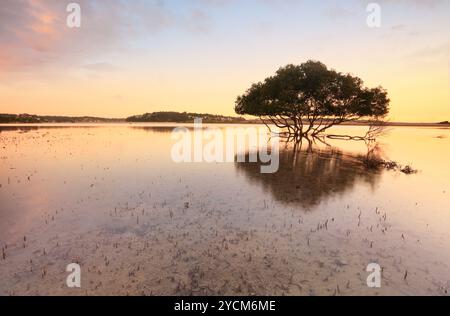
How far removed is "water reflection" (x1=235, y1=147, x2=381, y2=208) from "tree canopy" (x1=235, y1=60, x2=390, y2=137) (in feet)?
85.1

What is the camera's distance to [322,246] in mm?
8414

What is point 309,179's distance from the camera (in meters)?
18.5

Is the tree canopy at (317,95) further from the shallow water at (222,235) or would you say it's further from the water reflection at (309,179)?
the shallow water at (222,235)

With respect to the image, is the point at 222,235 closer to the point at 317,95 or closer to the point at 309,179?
the point at 309,179

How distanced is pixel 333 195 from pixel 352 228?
470 cm

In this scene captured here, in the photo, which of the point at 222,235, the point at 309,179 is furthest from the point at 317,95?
the point at 222,235

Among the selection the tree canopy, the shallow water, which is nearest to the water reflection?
the shallow water

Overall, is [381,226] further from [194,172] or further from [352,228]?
[194,172]

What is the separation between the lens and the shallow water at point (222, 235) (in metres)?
6.42

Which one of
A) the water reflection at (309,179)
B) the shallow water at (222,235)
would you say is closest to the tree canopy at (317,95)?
the water reflection at (309,179)

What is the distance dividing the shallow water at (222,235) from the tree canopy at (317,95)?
33050 millimetres

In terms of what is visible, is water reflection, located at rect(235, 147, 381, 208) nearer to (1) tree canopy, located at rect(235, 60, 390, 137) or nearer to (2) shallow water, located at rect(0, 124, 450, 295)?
(2) shallow water, located at rect(0, 124, 450, 295)

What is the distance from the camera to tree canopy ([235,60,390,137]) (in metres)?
47.6
